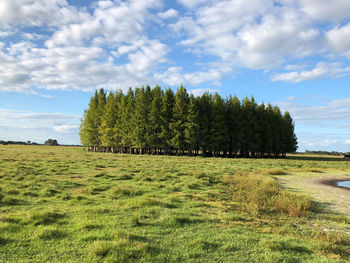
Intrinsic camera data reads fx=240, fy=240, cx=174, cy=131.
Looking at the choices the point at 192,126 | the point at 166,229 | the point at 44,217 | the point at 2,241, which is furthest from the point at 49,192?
the point at 192,126

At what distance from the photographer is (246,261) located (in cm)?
601

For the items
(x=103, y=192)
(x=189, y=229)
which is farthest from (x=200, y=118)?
(x=189, y=229)

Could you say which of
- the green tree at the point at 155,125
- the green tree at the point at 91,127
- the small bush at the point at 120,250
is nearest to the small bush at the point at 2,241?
the small bush at the point at 120,250

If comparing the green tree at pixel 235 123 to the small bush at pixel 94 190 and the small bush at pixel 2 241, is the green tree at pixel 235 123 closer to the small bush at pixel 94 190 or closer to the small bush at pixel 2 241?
the small bush at pixel 94 190

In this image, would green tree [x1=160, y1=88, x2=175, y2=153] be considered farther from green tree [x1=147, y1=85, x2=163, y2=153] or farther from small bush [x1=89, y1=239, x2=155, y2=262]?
small bush [x1=89, y1=239, x2=155, y2=262]

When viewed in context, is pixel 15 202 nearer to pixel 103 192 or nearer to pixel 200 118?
pixel 103 192

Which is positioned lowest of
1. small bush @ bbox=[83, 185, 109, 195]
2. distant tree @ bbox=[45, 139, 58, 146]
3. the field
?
the field

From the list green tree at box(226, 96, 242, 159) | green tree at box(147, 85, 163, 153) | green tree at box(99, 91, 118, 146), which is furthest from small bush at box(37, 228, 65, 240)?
green tree at box(99, 91, 118, 146)

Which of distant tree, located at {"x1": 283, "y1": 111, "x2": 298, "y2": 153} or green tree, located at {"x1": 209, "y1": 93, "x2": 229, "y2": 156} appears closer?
green tree, located at {"x1": 209, "y1": 93, "x2": 229, "y2": 156}

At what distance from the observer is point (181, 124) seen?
56.5 metres

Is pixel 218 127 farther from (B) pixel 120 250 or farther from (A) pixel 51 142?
(A) pixel 51 142

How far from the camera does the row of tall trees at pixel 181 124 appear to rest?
56938mm

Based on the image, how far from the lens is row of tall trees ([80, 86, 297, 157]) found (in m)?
56.9

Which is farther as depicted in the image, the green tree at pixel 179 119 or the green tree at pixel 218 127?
the green tree at pixel 218 127
